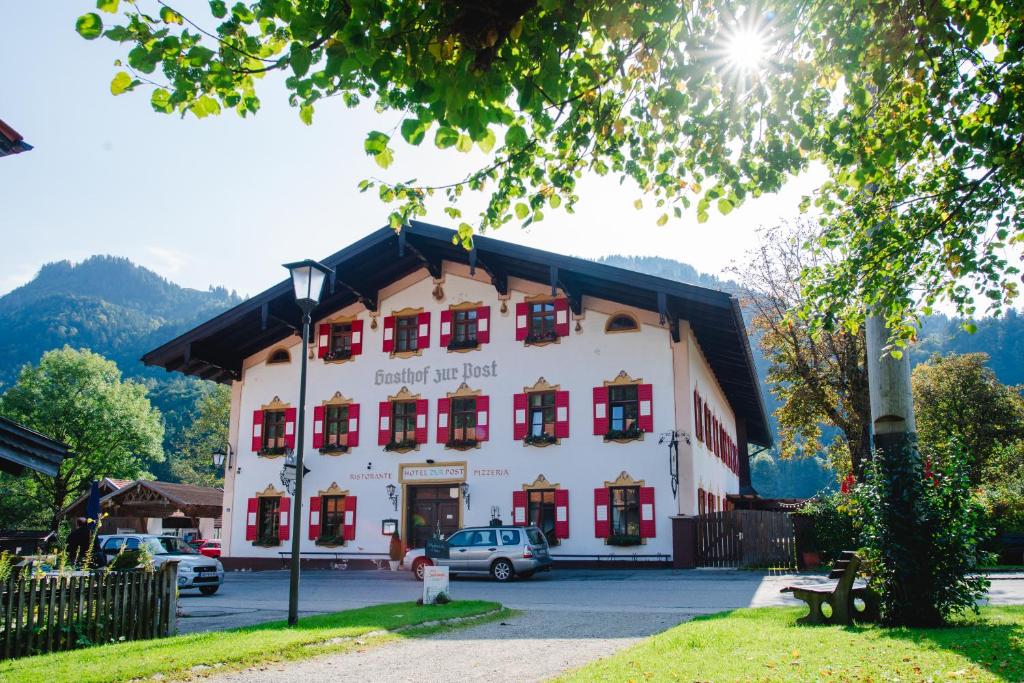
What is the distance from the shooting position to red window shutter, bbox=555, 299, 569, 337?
26469 millimetres

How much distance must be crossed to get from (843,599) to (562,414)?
638 inches

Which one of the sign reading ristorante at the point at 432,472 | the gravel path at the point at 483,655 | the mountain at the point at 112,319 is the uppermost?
the mountain at the point at 112,319

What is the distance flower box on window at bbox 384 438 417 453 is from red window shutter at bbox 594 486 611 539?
6143 mm

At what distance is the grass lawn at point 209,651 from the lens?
7.59 m

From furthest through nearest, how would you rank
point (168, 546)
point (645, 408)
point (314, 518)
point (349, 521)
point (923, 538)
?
point (314, 518) → point (349, 521) → point (645, 408) → point (168, 546) → point (923, 538)

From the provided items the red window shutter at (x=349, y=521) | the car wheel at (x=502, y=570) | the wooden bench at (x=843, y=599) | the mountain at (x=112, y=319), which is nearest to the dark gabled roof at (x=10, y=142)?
the wooden bench at (x=843, y=599)

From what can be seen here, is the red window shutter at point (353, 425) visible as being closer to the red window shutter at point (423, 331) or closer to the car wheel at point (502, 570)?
the red window shutter at point (423, 331)

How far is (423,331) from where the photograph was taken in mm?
28500

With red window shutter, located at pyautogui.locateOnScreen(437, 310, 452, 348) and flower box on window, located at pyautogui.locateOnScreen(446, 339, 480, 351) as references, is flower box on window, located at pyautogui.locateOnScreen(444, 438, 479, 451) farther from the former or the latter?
red window shutter, located at pyautogui.locateOnScreen(437, 310, 452, 348)

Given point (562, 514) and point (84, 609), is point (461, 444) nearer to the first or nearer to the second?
point (562, 514)

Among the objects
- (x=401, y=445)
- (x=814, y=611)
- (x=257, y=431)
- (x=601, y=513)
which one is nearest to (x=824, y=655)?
(x=814, y=611)

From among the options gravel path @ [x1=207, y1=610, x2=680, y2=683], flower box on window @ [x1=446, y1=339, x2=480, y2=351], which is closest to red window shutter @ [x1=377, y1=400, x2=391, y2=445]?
flower box on window @ [x1=446, y1=339, x2=480, y2=351]

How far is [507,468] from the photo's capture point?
2625 cm

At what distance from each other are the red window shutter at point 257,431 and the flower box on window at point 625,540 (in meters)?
12.7
